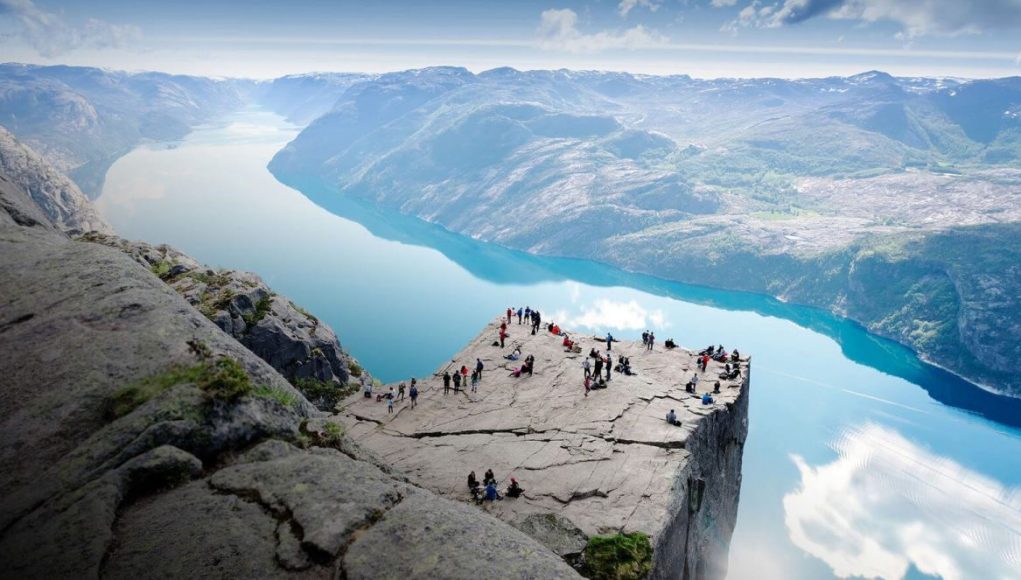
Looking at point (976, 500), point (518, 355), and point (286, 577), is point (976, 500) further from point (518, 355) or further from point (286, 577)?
point (286, 577)

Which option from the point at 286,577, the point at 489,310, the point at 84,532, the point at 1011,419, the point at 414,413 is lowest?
the point at 1011,419

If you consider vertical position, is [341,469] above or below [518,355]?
above

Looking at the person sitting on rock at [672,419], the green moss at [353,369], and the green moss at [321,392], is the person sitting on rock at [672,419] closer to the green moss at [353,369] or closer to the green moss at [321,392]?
the green moss at [321,392]

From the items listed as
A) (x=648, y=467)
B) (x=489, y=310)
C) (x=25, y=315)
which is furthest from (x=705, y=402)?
(x=489, y=310)

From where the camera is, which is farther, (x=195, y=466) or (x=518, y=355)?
(x=518, y=355)

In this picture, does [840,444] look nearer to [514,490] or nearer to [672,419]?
[672,419]

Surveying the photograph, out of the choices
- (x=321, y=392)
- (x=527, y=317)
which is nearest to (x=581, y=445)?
(x=321, y=392)
